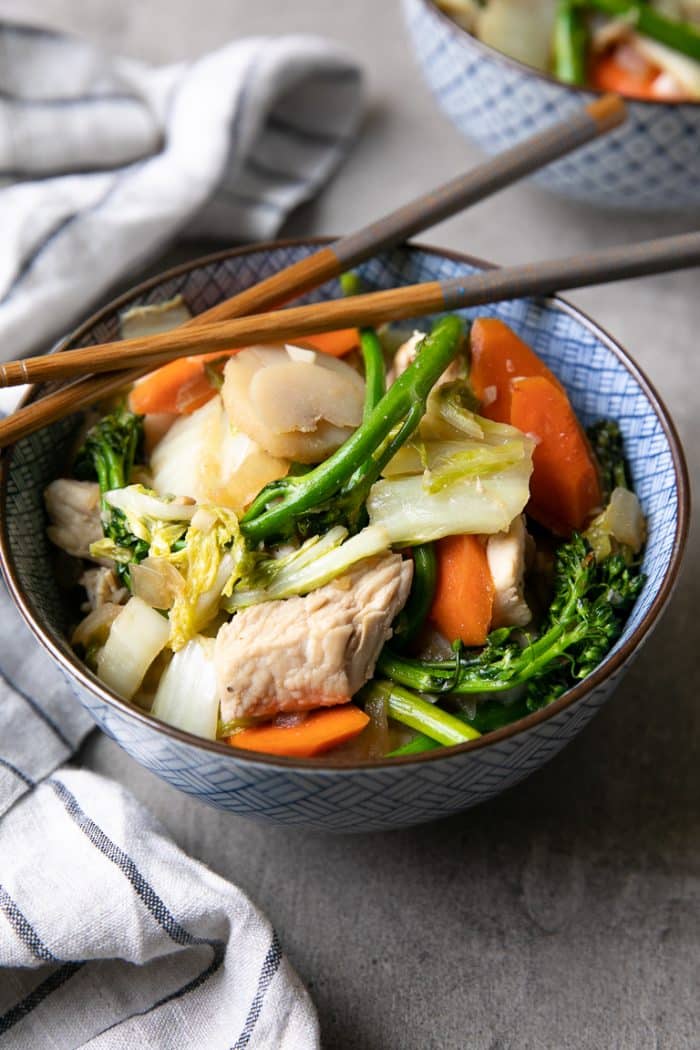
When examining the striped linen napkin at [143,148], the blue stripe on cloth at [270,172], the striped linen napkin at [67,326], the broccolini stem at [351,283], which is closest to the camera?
the striped linen napkin at [67,326]

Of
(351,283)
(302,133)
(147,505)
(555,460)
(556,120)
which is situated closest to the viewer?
(147,505)

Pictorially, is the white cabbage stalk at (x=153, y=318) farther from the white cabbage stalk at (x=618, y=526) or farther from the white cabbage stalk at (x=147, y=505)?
the white cabbage stalk at (x=618, y=526)

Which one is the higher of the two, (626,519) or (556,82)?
(556,82)

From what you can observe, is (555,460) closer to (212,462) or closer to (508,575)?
(508,575)

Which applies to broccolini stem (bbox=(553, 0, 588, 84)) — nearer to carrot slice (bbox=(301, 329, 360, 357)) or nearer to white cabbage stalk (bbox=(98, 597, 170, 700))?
carrot slice (bbox=(301, 329, 360, 357))

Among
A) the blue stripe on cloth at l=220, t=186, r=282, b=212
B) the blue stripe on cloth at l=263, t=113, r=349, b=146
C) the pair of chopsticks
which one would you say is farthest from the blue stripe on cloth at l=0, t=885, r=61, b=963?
the blue stripe on cloth at l=263, t=113, r=349, b=146

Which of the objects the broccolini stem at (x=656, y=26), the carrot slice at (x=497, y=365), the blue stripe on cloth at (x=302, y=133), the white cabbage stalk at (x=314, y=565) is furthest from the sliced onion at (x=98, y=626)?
the broccolini stem at (x=656, y=26)

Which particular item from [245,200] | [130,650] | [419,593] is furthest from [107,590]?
[245,200]
